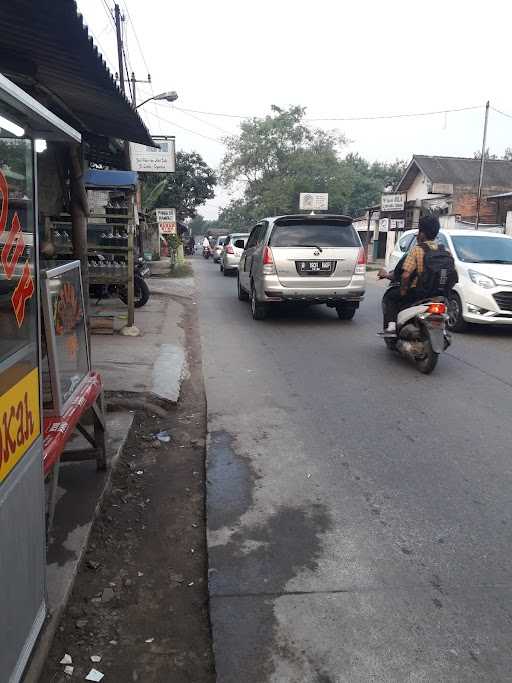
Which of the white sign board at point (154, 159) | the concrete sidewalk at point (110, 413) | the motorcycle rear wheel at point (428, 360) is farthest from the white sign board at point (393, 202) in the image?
the motorcycle rear wheel at point (428, 360)

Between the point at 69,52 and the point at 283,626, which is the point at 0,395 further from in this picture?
the point at 69,52

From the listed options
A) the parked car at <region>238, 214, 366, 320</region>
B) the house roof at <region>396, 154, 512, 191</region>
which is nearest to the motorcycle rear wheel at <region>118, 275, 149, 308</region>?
the parked car at <region>238, 214, 366, 320</region>

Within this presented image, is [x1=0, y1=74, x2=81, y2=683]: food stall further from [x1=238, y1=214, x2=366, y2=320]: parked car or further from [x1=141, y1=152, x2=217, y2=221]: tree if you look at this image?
[x1=141, y1=152, x2=217, y2=221]: tree

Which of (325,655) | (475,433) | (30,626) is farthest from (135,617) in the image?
(475,433)

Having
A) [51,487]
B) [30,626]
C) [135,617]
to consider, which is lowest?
[135,617]

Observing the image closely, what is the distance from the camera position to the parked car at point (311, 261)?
973 cm

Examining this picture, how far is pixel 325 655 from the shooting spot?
2391mm

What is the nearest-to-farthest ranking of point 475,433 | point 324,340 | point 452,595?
point 452,595 < point 475,433 < point 324,340

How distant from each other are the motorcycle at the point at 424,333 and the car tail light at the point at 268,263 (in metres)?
2.93

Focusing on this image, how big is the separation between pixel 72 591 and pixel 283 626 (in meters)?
1.06

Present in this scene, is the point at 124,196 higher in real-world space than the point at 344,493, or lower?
higher

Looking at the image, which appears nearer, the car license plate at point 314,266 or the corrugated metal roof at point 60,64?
the corrugated metal roof at point 60,64

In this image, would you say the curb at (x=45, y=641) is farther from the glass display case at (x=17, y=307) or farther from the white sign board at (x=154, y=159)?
the white sign board at (x=154, y=159)

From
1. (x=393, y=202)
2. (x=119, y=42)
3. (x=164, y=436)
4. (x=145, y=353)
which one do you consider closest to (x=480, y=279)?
(x=145, y=353)
